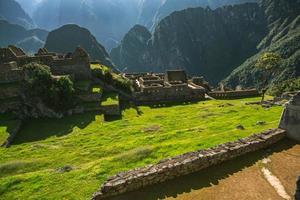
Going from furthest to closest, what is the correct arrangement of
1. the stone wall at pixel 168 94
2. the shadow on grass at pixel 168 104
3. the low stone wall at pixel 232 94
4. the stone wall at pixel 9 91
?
the low stone wall at pixel 232 94 → the stone wall at pixel 168 94 → the shadow on grass at pixel 168 104 → the stone wall at pixel 9 91

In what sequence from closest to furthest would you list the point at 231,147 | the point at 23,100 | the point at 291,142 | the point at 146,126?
1. the point at 231,147
2. the point at 291,142
3. the point at 146,126
4. the point at 23,100

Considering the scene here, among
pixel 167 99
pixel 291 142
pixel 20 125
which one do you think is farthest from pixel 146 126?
pixel 167 99

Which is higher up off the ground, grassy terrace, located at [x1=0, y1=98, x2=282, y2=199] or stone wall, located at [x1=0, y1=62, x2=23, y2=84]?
stone wall, located at [x1=0, y1=62, x2=23, y2=84]

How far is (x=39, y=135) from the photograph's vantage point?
33.3 meters

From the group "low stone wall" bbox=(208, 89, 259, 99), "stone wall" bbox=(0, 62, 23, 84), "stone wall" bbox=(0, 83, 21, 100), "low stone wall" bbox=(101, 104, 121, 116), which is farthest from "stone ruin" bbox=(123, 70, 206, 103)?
"stone wall" bbox=(0, 83, 21, 100)

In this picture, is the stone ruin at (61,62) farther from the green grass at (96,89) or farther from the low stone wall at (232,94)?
the low stone wall at (232,94)

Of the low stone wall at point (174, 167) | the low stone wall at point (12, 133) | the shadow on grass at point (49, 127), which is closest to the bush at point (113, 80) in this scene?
the shadow on grass at point (49, 127)

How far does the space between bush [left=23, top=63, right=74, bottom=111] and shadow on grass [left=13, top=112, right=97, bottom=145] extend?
2.61 metres

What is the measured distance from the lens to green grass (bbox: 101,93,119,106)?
43116mm

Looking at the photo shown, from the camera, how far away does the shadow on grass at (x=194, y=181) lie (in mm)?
12273

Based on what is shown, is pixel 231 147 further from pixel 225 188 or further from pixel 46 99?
pixel 46 99

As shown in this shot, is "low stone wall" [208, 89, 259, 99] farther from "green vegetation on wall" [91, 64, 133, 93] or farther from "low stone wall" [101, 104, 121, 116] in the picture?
"low stone wall" [101, 104, 121, 116]

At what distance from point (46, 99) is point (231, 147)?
102ft

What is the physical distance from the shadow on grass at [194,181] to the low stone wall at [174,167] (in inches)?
8.7
